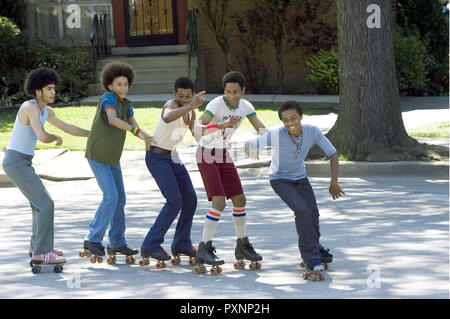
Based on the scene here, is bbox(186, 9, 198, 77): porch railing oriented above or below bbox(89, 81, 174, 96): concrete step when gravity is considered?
above

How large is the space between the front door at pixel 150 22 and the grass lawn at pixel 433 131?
31.6 feet

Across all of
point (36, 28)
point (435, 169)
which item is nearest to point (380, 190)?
point (435, 169)

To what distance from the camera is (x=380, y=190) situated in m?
10.9

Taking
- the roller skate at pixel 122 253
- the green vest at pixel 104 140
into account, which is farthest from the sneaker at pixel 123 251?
the green vest at pixel 104 140

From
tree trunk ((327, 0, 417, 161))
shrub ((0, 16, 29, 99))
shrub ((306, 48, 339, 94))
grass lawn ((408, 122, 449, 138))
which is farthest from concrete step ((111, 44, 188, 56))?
tree trunk ((327, 0, 417, 161))

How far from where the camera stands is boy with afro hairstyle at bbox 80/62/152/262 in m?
7.28

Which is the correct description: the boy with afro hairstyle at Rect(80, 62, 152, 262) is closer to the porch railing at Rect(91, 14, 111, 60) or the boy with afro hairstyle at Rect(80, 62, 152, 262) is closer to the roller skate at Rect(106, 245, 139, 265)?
the roller skate at Rect(106, 245, 139, 265)

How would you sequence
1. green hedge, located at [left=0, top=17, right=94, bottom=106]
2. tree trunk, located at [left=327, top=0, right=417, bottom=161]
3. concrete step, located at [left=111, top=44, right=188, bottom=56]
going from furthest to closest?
concrete step, located at [left=111, top=44, right=188, bottom=56] < green hedge, located at [left=0, top=17, right=94, bottom=106] < tree trunk, located at [left=327, top=0, right=417, bottom=161]

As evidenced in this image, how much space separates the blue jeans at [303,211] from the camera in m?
6.73

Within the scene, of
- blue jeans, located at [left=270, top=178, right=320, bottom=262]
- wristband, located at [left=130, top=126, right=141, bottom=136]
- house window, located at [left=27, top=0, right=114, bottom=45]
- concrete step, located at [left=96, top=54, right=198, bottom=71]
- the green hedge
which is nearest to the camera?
blue jeans, located at [left=270, top=178, right=320, bottom=262]

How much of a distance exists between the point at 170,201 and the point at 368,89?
6111mm

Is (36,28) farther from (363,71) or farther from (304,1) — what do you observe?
(363,71)

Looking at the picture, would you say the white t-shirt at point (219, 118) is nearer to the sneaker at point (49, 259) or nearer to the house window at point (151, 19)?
the sneaker at point (49, 259)

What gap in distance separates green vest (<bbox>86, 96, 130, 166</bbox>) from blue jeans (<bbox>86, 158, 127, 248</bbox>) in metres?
0.07
